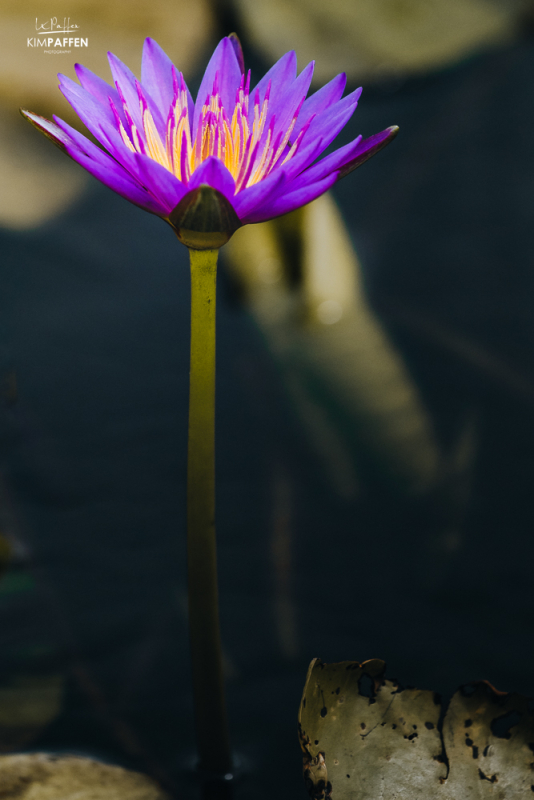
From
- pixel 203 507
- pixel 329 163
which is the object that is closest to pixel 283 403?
pixel 203 507

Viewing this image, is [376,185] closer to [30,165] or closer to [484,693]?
[30,165]

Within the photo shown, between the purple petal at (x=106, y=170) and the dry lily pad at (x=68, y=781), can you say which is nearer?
the purple petal at (x=106, y=170)

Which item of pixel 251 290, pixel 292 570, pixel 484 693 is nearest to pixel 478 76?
pixel 251 290
